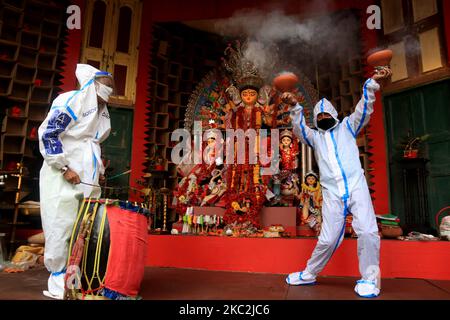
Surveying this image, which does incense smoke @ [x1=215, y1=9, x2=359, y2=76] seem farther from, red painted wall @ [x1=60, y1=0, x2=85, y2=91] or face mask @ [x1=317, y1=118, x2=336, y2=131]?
face mask @ [x1=317, y1=118, x2=336, y2=131]

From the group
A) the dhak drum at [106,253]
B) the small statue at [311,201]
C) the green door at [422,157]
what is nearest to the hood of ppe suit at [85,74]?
the dhak drum at [106,253]

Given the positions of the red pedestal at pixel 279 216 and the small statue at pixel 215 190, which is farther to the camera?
the small statue at pixel 215 190

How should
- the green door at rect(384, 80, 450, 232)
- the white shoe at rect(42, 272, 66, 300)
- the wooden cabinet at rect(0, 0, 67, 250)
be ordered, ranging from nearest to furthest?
the white shoe at rect(42, 272, 66, 300) < the green door at rect(384, 80, 450, 232) < the wooden cabinet at rect(0, 0, 67, 250)

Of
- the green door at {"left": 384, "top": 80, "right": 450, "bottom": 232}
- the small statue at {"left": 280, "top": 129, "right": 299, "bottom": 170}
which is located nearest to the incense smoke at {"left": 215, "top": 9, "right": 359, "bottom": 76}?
the small statue at {"left": 280, "top": 129, "right": 299, "bottom": 170}

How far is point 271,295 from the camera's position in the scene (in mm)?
2350

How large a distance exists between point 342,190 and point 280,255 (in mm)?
1081

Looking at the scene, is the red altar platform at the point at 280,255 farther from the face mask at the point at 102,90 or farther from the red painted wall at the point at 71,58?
the red painted wall at the point at 71,58

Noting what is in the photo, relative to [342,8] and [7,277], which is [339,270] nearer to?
[7,277]

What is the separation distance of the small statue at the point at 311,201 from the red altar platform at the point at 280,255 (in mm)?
1213

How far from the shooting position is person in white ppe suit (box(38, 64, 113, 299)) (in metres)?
2.25

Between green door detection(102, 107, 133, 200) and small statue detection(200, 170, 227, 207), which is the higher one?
green door detection(102, 107, 133, 200)

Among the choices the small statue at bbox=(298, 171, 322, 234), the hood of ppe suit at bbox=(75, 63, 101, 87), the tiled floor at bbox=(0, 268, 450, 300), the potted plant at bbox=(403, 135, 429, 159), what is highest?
the hood of ppe suit at bbox=(75, 63, 101, 87)

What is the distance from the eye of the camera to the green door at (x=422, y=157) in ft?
Result: 14.4
